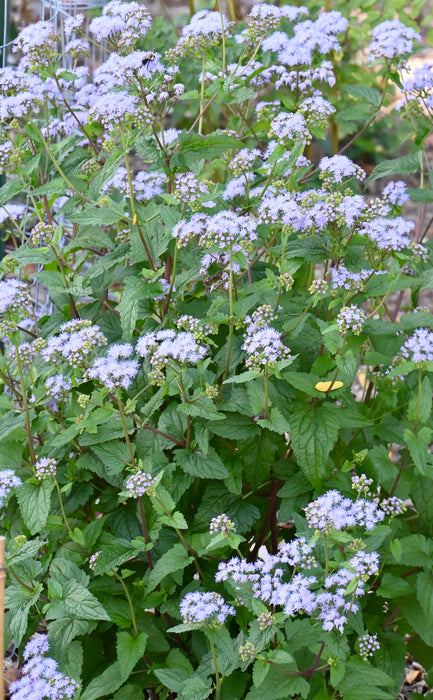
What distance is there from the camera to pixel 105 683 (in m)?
2.59

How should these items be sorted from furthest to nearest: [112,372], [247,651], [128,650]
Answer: [128,650] → [112,372] → [247,651]

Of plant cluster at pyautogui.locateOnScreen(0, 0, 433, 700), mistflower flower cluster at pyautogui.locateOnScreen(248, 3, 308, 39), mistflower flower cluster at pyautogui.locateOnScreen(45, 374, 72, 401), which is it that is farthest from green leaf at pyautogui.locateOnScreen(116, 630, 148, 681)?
mistflower flower cluster at pyautogui.locateOnScreen(248, 3, 308, 39)

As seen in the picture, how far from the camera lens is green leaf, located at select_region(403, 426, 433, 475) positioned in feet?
8.87

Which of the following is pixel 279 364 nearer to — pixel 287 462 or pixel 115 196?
pixel 287 462

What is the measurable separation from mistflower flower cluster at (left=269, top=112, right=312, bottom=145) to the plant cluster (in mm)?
14

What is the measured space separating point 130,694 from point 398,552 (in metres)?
0.93

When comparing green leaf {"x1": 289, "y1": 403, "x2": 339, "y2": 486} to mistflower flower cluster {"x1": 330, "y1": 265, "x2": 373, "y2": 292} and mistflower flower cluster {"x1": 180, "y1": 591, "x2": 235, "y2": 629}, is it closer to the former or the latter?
mistflower flower cluster {"x1": 330, "y1": 265, "x2": 373, "y2": 292}

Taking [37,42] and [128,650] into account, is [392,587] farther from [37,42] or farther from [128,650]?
[37,42]

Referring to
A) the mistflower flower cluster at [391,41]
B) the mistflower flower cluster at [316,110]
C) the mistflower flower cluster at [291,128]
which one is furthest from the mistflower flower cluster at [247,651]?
the mistflower flower cluster at [391,41]

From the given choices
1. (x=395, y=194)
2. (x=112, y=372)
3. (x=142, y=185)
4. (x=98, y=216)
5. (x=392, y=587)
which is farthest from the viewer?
(x=395, y=194)

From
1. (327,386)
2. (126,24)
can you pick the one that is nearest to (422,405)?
(327,386)

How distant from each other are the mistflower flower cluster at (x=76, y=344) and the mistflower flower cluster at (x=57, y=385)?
14 centimetres

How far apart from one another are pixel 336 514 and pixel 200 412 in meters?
0.52

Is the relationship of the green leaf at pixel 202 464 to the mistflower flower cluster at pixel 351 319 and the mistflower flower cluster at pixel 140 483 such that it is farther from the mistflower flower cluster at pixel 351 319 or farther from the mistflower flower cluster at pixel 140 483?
the mistflower flower cluster at pixel 351 319
